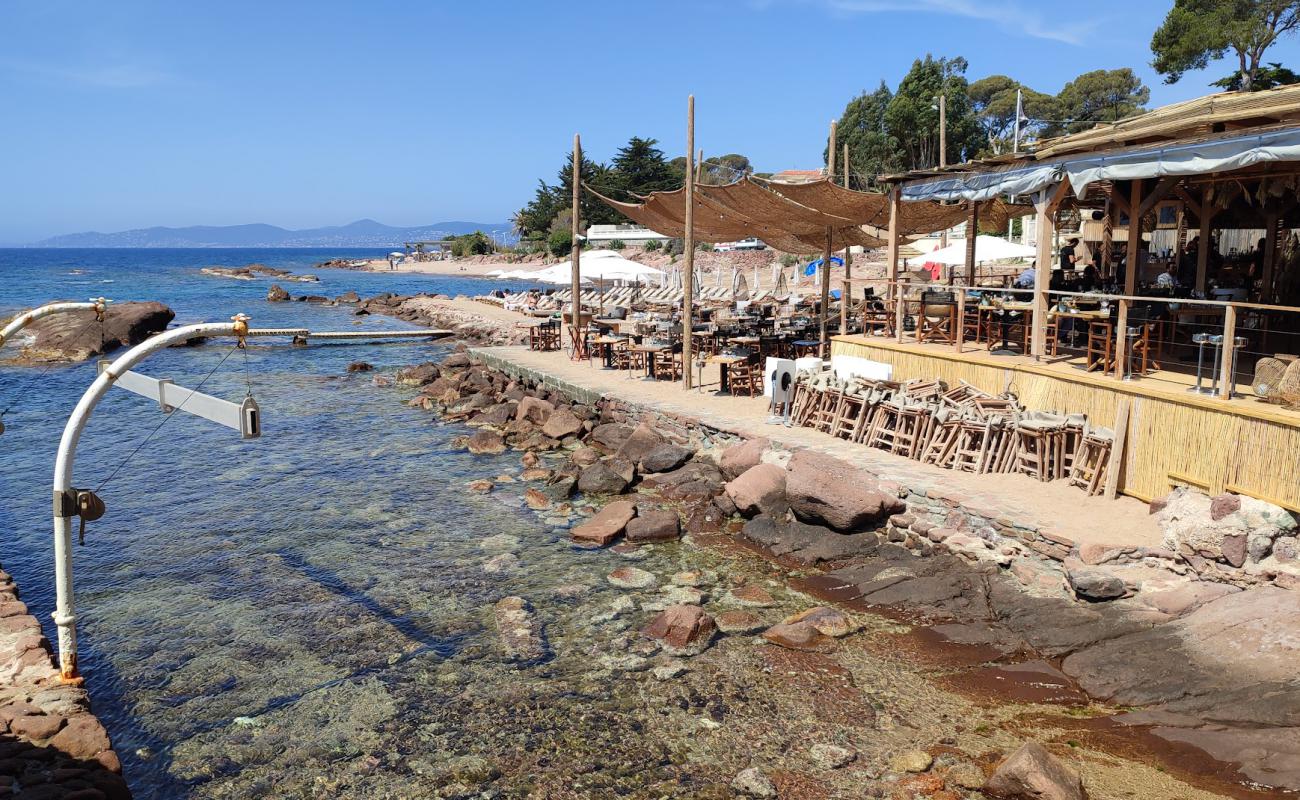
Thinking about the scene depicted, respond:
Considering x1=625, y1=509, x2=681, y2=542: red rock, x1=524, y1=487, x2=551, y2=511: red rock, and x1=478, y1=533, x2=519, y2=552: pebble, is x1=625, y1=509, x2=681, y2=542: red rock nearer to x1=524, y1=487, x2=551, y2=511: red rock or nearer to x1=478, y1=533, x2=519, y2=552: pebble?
x1=478, y1=533, x2=519, y2=552: pebble

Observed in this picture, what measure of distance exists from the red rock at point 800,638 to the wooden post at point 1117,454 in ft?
12.5

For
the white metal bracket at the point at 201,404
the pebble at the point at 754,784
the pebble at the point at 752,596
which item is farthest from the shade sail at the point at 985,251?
the white metal bracket at the point at 201,404

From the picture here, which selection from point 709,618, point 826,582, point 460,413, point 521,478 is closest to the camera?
point 709,618

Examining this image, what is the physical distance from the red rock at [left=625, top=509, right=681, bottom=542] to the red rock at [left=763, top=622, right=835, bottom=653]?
2.98 meters

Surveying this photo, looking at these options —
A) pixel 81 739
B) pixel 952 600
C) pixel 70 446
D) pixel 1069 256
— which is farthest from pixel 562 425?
pixel 1069 256

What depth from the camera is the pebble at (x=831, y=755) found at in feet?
20.4

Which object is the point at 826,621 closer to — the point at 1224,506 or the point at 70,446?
the point at 1224,506

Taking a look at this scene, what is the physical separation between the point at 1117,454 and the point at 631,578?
5.49m

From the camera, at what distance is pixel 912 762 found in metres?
6.12

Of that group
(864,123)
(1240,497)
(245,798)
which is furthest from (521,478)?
(864,123)

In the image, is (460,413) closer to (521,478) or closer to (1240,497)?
(521,478)

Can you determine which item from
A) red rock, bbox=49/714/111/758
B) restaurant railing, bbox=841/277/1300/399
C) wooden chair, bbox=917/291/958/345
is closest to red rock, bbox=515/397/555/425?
restaurant railing, bbox=841/277/1300/399

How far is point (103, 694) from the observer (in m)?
7.65

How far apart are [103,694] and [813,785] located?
6200 millimetres
